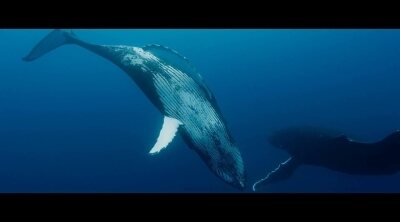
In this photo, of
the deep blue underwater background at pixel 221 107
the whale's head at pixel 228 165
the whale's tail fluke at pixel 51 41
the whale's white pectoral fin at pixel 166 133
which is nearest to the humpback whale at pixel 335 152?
the deep blue underwater background at pixel 221 107

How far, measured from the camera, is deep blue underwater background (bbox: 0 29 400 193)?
12250mm

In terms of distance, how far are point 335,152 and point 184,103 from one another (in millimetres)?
3725

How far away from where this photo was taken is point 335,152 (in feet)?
23.8

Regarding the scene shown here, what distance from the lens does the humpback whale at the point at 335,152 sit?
6.62 metres

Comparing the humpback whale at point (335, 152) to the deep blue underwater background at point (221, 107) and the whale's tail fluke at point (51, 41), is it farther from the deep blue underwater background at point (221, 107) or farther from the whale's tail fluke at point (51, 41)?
the whale's tail fluke at point (51, 41)

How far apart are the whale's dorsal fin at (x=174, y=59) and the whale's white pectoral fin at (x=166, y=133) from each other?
42.3 inches

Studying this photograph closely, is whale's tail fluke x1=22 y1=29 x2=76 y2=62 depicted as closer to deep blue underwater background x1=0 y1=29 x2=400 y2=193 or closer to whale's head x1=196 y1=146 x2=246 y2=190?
whale's head x1=196 y1=146 x2=246 y2=190

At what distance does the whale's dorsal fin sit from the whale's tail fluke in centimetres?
190

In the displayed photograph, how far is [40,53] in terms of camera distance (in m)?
6.89
